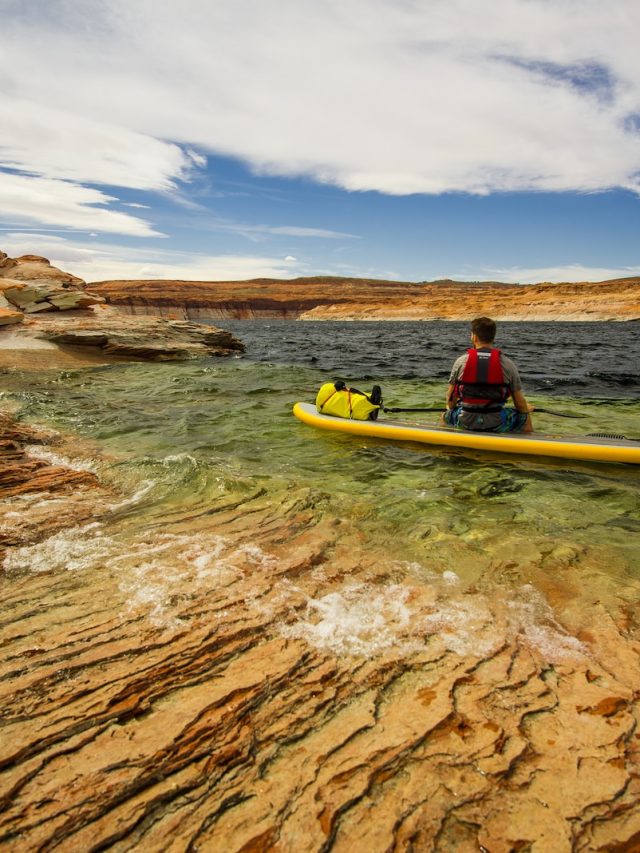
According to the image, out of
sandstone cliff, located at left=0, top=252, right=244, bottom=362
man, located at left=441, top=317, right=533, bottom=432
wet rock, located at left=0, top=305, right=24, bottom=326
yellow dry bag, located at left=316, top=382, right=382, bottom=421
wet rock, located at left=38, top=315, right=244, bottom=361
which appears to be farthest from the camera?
wet rock, located at left=38, top=315, right=244, bottom=361

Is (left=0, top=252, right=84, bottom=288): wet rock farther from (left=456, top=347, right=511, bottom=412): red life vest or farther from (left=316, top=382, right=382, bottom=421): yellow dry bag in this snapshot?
(left=456, top=347, right=511, bottom=412): red life vest

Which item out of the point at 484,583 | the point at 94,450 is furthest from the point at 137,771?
the point at 94,450

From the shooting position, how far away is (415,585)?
11.8 ft

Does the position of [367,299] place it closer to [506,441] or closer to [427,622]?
[506,441]

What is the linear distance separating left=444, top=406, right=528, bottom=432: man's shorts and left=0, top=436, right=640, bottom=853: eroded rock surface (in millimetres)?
4489

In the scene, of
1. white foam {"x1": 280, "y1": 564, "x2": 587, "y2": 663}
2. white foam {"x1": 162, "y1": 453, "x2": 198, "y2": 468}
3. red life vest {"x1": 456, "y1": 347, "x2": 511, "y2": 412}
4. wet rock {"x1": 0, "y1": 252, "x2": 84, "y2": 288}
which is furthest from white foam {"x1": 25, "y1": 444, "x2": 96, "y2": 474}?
wet rock {"x1": 0, "y1": 252, "x2": 84, "y2": 288}

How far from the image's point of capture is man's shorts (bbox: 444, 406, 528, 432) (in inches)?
309

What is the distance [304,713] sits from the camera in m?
2.43

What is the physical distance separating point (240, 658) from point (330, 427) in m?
6.39

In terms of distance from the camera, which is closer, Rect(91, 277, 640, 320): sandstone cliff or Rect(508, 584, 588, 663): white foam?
Rect(508, 584, 588, 663): white foam

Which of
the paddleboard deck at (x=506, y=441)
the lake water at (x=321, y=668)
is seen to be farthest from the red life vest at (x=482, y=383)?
the lake water at (x=321, y=668)

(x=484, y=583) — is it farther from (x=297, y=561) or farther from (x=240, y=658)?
(x=240, y=658)

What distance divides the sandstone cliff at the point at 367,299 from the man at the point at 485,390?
77771 millimetres

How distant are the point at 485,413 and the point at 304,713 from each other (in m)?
6.33
